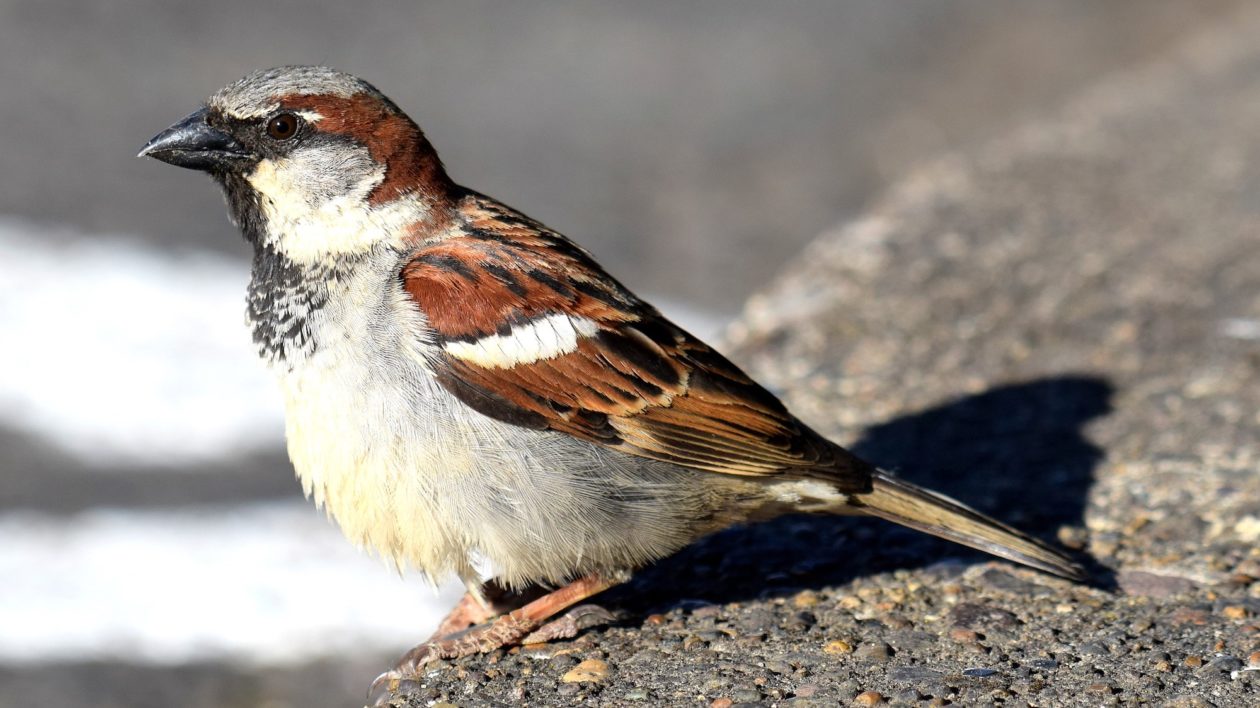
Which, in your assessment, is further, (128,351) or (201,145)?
(128,351)

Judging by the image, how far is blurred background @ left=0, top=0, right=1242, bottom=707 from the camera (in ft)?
19.7

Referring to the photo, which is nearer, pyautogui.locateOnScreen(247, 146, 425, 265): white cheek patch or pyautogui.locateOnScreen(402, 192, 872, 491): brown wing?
pyautogui.locateOnScreen(402, 192, 872, 491): brown wing

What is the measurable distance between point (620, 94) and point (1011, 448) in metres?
6.15

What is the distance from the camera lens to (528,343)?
3.31m

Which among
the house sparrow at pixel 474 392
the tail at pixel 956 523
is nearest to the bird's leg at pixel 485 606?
the house sparrow at pixel 474 392

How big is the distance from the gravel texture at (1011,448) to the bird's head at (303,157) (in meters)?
1.12

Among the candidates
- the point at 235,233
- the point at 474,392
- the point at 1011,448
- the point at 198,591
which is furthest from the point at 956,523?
the point at 235,233

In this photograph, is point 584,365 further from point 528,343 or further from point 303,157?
point 303,157

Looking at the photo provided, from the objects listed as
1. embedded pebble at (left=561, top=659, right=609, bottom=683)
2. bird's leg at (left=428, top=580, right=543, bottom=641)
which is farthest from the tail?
bird's leg at (left=428, top=580, right=543, bottom=641)

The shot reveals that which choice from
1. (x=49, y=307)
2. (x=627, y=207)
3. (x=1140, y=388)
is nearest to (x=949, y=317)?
(x=1140, y=388)

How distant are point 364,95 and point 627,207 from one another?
5.67 meters

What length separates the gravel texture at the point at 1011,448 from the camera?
3180mm

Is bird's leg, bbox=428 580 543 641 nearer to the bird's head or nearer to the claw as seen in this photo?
the claw

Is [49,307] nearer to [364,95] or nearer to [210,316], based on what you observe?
[210,316]
